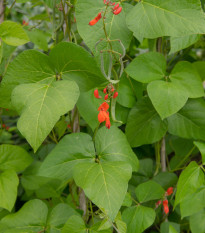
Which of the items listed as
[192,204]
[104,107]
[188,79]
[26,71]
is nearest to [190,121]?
[188,79]

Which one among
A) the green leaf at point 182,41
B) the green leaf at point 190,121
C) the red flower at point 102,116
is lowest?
the green leaf at point 190,121

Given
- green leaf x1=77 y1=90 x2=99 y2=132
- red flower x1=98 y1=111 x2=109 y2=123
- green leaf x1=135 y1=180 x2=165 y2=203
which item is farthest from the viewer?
green leaf x1=135 y1=180 x2=165 y2=203

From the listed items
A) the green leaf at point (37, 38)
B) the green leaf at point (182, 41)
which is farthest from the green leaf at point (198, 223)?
the green leaf at point (37, 38)

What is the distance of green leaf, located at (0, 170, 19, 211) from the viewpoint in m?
0.75

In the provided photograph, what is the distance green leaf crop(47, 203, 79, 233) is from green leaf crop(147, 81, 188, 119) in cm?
36

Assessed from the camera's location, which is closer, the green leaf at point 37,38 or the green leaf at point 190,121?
the green leaf at point 190,121

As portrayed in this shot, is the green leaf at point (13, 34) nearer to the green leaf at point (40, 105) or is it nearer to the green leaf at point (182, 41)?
the green leaf at point (40, 105)

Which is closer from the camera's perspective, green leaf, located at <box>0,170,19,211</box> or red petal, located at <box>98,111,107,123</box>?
red petal, located at <box>98,111,107,123</box>

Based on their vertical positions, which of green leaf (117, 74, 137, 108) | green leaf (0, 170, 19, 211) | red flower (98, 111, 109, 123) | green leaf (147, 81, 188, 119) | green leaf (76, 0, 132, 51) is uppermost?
green leaf (76, 0, 132, 51)

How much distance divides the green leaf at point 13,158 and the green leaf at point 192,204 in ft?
1.57

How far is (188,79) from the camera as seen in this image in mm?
833

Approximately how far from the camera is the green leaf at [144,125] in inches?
34.7

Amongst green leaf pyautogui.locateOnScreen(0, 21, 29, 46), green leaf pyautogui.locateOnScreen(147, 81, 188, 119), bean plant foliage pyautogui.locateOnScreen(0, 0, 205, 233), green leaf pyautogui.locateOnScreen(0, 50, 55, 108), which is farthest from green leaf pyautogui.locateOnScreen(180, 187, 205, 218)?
green leaf pyautogui.locateOnScreen(0, 21, 29, 46)

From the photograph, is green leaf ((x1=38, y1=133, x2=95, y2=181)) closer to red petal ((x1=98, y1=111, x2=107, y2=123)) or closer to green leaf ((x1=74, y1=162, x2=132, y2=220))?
green leaf ((x1=74, y1=162, x2=132, y2=220))
